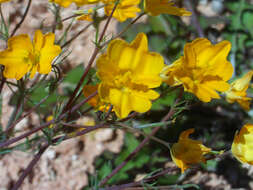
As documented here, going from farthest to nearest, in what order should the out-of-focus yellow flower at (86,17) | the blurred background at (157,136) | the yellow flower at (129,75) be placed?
the blurred background at (157,136)
the out-of-focus yellow flower at (86,17)
the yellow flower at (129,75)

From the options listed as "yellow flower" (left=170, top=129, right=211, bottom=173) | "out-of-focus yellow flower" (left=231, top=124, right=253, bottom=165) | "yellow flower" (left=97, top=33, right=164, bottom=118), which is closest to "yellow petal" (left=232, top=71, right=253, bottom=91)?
"out-of-focus yellow flower" (left=231, top=124, right=253, bottom=165)

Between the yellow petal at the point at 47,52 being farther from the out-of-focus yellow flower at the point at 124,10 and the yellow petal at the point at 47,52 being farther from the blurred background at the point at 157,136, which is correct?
A: the blurred background at the point at 157,136

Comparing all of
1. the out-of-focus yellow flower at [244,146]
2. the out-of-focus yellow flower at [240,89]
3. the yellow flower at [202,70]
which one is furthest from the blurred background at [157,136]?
the yellow flower at [202,70]

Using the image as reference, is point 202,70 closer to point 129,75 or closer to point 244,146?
point 129,75

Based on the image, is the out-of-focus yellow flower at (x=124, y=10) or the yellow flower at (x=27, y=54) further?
the out-of-focus yellow flower at (x=124, y=10)

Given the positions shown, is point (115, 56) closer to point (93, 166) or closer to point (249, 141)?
point (249, 141)

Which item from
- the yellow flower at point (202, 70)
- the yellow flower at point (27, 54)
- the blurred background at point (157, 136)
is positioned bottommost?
the blurred background at point (157, 136)

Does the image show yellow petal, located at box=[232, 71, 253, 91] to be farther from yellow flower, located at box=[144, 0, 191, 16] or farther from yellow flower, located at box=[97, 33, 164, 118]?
yellow flower, located at box=[97, 33, 164, 118]
